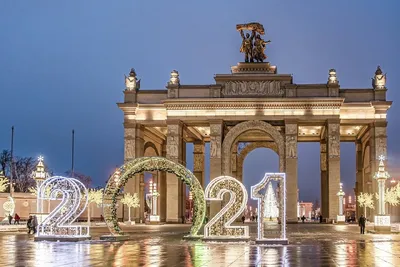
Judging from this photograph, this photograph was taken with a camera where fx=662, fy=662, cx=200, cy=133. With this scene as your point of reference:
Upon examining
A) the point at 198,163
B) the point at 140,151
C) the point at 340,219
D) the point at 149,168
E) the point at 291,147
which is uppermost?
the point at 291,147

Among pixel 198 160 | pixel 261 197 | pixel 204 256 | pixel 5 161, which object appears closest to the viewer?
pixel 204 256

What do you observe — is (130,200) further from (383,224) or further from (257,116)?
(383,224)

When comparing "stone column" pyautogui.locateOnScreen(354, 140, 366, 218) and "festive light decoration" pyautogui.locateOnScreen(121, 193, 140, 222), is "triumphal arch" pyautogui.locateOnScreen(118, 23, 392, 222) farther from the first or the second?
"stone column" pyautogui.locateOnScreen(354, 140, 366, 218)

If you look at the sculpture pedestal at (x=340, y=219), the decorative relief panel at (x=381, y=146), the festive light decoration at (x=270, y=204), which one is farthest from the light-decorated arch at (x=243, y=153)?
the sculpture pedestal at (x=340, y=219)

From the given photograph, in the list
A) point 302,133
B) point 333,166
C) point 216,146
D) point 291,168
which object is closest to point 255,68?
point 216,146

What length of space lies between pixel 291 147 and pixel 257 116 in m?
5.20

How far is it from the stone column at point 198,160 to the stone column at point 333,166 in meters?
18.6

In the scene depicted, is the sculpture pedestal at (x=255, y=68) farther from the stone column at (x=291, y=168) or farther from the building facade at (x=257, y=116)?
the stone column at (x=291, y=168)

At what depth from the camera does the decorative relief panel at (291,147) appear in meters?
74.3

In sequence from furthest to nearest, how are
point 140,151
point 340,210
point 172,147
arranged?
1. point 140,151
2. point 172,147
3. point 340,210

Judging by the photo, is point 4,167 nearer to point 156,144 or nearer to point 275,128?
point 156,144

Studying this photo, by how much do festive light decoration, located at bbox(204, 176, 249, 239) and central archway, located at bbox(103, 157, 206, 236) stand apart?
82.0 inches

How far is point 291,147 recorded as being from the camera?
74.4 m

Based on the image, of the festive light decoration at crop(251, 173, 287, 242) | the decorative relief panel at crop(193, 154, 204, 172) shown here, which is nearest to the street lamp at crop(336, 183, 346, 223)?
the decorative relief panel at crop(193, 154, 204, 172)
